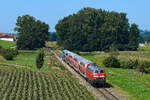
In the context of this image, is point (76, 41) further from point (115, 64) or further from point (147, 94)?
point (147, 94)

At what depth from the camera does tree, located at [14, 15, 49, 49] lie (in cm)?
12725

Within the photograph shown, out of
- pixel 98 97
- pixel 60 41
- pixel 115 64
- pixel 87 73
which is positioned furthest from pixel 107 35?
pixel 98 97

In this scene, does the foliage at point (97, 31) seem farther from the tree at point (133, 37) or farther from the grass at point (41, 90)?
the grass at point (41, 90)

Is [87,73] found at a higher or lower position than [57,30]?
lower

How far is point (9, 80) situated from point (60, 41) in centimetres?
10549

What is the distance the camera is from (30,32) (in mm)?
131625

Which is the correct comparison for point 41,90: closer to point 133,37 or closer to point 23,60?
point 23,60

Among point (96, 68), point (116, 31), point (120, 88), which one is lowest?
point (120, 88)

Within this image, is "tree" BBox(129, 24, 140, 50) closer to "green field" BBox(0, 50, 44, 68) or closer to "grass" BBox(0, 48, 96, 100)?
"green field" BBox(0, 50, 44, 68)

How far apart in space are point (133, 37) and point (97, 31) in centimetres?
2045

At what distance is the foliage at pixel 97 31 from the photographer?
12800 centimetres

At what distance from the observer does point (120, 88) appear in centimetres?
3788

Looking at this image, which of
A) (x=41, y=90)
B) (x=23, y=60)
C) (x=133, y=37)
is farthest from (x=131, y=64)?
Answer: (x=133, y=37)

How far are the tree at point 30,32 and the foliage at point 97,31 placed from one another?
36.0ft
